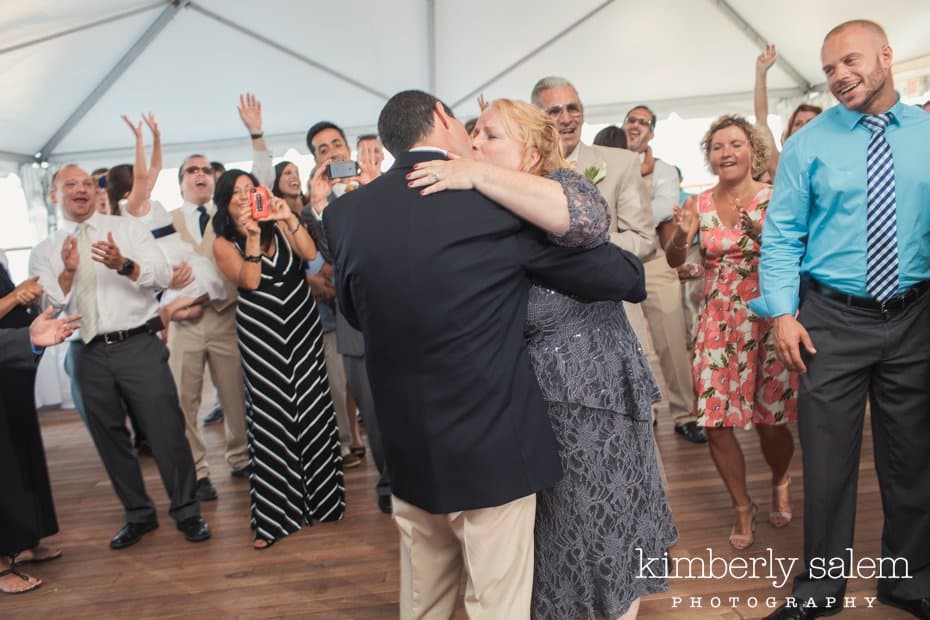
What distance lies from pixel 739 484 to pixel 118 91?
21.9 feet

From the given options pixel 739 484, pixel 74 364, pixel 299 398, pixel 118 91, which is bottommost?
pixel 739 484

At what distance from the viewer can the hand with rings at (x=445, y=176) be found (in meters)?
1.52

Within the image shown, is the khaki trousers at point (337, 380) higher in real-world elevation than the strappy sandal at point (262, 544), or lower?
higher

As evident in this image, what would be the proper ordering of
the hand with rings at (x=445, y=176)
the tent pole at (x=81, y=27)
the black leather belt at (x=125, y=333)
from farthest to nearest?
1. the tent pole at (x=81, y=27)
2. the black leather belt at (x=125, y=333)
3. the hand with rings at (x=445, y=176)

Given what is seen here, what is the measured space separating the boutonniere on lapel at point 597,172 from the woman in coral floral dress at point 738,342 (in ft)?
1.78

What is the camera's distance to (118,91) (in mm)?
7234

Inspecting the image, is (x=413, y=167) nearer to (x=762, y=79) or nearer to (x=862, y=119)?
(x=862, y=119)

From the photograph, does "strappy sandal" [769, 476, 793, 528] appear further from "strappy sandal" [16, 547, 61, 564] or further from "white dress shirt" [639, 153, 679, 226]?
"strappy sandal" [16, 547, 61, 564]

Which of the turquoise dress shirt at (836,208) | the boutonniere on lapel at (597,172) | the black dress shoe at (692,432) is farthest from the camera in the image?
the black dress shoe at (692,432)

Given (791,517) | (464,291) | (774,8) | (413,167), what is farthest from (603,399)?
(774,8)

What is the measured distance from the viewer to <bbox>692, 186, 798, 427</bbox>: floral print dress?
284 centimetres

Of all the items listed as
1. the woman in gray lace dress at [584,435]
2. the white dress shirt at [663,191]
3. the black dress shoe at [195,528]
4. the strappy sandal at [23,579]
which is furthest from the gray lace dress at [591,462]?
the white dress shirt at [663,191]

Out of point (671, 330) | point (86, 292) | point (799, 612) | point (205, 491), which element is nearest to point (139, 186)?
point (86, 292)

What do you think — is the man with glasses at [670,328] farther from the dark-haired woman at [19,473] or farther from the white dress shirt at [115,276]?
the dark-haired woman at [19,473]
